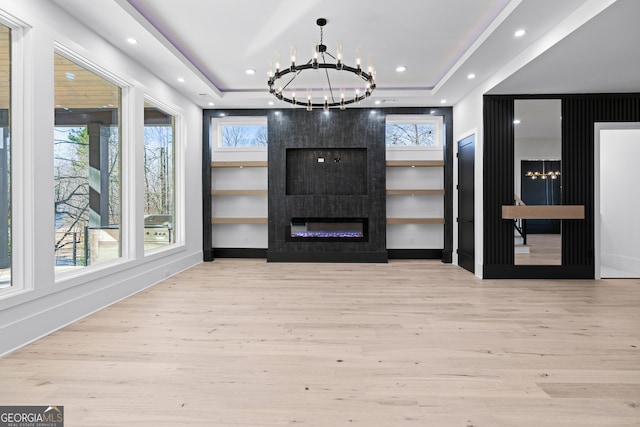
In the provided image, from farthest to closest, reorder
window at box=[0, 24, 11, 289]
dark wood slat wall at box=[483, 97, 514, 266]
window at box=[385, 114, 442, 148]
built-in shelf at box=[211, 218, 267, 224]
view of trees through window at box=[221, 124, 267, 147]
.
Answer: view of trees through window at box=[221, 124, 267, 147]
window at box=[385, 114, 442, 148]
built-in shelf at box=[211, 218, 267, 224]
dark wood slat wall at box=[483, 97, 514, 266]
window at box=[0, 24, 11, 289]

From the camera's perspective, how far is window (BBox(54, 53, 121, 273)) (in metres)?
3.28

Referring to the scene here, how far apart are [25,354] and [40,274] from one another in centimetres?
66

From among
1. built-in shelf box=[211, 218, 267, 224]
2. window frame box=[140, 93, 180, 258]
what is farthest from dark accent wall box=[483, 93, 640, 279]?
window frame box=[140, 93, 180, 258]

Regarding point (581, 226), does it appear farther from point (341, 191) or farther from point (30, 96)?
point (30, 96)

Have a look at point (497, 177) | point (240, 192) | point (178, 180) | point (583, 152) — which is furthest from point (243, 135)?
point (583, 152)

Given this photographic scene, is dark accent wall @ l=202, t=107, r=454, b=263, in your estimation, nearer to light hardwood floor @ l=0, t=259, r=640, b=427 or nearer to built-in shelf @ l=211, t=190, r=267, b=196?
built-in shelf @ l=211, t=190, r=267, b=196

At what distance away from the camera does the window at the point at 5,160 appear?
2.69m

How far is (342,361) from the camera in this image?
2.42 m

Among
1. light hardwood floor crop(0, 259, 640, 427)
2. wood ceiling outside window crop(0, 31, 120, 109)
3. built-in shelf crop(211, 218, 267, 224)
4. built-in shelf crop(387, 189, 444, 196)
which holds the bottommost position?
light hardwood floor crop(0, 259, 640, 427)

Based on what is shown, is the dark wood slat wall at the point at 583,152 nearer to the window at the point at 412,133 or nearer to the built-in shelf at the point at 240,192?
the window at the point at 412,133

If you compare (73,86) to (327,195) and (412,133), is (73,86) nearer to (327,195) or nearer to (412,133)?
(327,195)

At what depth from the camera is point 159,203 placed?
524cm

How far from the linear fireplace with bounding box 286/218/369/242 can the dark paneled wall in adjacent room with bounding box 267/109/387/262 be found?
0.08 metres

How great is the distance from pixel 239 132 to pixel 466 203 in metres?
4.56
